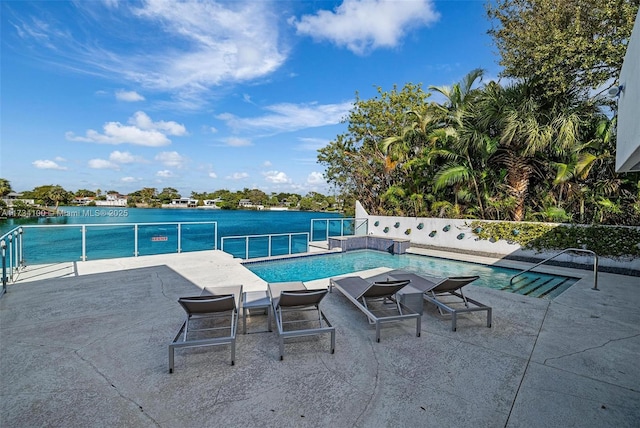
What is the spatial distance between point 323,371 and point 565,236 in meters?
9.54

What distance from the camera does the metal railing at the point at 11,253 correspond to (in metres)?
4.80

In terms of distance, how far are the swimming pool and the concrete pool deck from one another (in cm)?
215

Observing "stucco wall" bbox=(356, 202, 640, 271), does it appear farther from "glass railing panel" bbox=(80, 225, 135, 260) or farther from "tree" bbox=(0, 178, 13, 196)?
"tree" bbox=(0, 178, 13, 196)

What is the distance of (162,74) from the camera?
14.1m

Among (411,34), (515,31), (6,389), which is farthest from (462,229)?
(6,389)

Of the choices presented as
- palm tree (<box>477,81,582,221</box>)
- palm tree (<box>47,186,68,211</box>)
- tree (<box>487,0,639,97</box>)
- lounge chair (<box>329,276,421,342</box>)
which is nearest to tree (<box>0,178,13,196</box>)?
palm tree (<box>47,186,68,211</box>)

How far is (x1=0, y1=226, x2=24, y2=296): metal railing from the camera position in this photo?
15.8ft

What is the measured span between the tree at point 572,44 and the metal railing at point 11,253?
13271 millimetres

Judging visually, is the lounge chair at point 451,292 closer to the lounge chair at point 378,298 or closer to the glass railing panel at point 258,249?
the lounge chair at point 378,298

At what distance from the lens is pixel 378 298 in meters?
4.25

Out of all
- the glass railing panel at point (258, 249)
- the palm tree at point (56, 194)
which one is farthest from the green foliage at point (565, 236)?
the palm tree at point (56, 194)

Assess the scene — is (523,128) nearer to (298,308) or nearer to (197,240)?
(298,308)

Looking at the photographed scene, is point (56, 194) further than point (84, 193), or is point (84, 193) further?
point (84, 193)

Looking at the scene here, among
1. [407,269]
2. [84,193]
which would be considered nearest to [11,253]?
[407,269]
